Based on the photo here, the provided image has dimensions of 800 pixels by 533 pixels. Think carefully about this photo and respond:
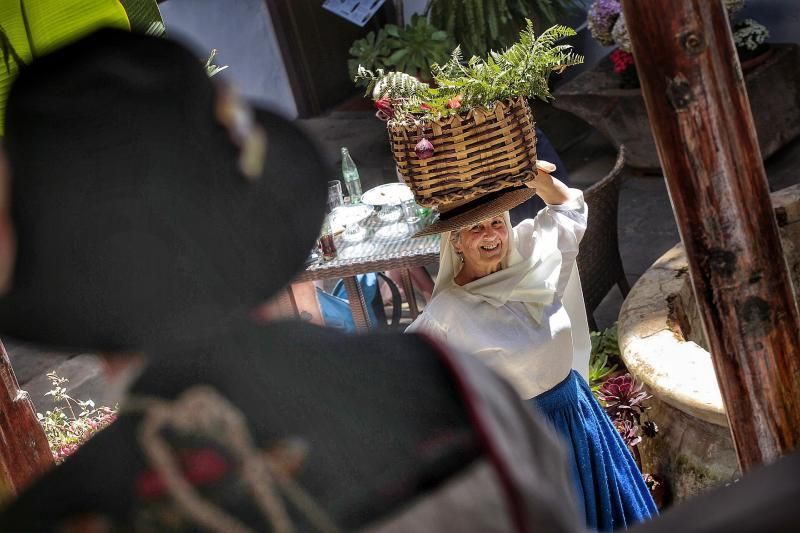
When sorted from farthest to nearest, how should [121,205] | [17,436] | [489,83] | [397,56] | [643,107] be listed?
[397,56] → [643,107] → [489,83] → [17,436] → [121,205]

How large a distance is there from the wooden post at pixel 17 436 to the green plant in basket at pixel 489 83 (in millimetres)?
1455

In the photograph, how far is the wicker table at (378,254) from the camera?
15.8 feet

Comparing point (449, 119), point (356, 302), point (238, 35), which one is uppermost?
point (238, 35)

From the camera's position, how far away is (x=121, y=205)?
1.02m

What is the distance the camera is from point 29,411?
2.83 m

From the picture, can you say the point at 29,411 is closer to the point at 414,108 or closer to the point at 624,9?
the point at 414,108

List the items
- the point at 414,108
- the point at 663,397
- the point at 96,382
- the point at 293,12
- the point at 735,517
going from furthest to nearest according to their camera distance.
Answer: the point at 293,12 → the point at 96,382 → the point at 663,397 → the point at 414,108 → the point at 735,517

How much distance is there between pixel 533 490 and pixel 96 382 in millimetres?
5875

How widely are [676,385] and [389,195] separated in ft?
7.97

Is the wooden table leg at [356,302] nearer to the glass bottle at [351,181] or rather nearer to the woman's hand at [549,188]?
the glass bottle at [351,181]

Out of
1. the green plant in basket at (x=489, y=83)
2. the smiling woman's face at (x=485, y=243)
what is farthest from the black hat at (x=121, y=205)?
the smiling woman's face at (x=485, y=243)

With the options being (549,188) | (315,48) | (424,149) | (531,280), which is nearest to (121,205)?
(424,149)

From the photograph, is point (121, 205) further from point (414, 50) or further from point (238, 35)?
point (238, 35)

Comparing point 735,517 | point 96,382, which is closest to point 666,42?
point 735,517
